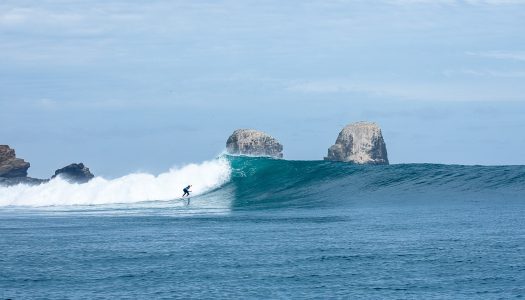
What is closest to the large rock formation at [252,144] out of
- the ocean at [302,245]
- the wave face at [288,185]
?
the wave face at [288,185]

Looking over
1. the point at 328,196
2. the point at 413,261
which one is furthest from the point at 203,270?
the point at 328,196

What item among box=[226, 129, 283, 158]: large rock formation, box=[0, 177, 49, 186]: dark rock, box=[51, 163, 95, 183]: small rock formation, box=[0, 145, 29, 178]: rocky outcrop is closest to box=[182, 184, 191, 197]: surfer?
box=[226, 129, 283, 158]: large rock formation

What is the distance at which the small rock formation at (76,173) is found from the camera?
63178 millimetres

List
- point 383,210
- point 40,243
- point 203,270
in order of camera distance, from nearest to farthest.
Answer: point 203,270 → point 40,243 → point 383,210

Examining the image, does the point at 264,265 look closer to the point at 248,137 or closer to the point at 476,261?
the point at 476,261

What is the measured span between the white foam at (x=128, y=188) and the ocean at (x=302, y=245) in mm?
7111

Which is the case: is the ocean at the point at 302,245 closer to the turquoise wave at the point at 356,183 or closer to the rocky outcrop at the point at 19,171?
the turquoise wave at the point at 356,183

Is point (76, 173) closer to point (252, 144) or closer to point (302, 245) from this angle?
point (252, 144)

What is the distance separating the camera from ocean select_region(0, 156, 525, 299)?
1644 centimetres

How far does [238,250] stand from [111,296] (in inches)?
242

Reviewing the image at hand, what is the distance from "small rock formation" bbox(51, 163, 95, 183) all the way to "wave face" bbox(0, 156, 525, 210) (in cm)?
508

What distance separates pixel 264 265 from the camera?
18984mm

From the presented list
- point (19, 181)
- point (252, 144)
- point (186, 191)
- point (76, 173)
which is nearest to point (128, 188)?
point (186, 191)

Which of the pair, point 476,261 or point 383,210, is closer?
point 476,261
